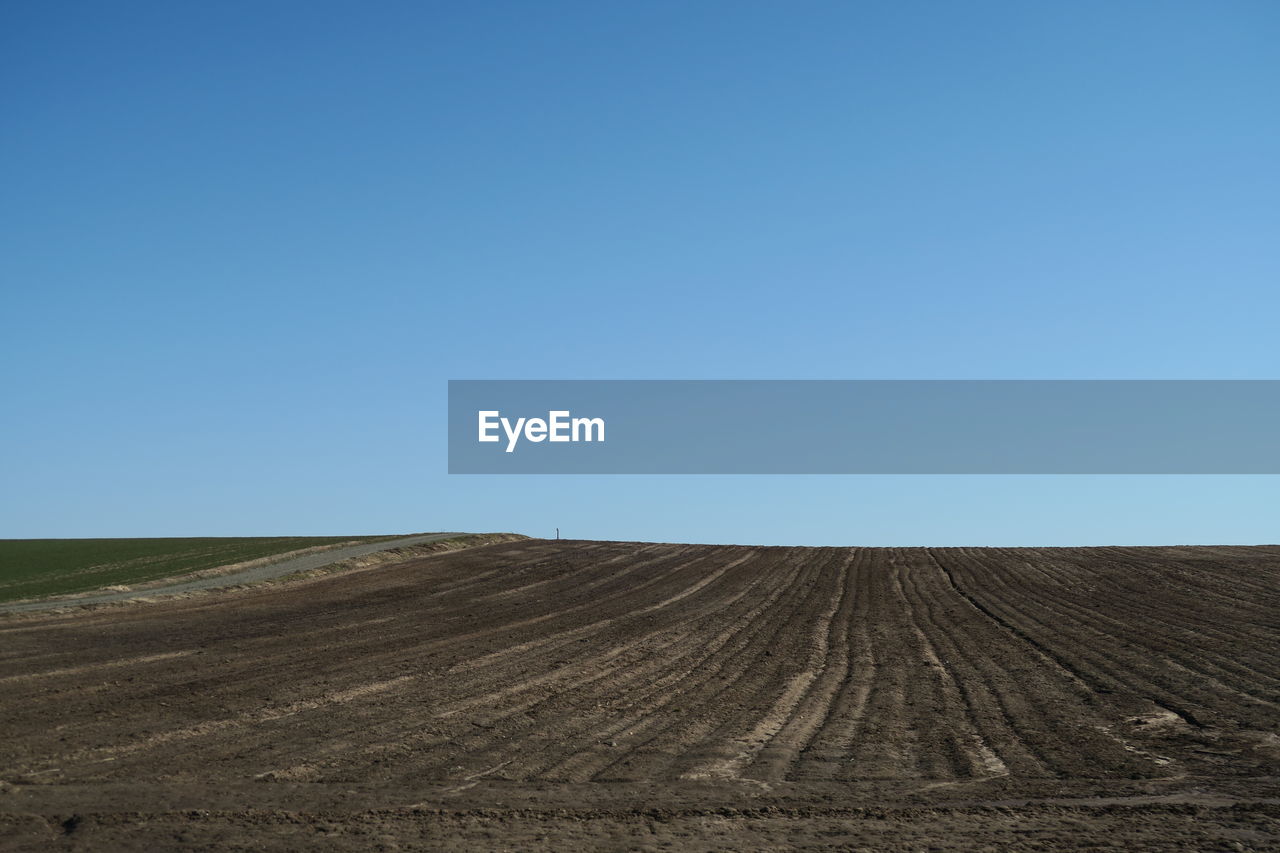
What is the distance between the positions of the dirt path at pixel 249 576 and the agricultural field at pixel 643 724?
1.74 m

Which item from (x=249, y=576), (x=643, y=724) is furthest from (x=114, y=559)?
(x=643, y=724)

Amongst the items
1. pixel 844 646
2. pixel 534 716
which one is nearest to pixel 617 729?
pixel 534 716

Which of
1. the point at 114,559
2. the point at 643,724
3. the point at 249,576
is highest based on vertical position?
the point at 114,559

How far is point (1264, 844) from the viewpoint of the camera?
8844 millimetres

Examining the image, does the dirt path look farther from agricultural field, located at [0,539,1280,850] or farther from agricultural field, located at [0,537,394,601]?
agricultural field, located at [0,539,1280,850]

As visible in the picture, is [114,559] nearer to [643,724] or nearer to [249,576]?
[249,576]

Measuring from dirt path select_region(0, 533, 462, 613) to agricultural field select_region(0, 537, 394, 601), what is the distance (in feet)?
4.28

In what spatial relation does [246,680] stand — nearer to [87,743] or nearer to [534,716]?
[87,743]

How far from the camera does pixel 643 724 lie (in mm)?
13789

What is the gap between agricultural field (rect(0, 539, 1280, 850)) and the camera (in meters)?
9.34

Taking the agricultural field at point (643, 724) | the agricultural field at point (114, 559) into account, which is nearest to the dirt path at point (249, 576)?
the agricultural field at point (114, 559)

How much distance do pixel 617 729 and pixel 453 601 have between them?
52.5 feet

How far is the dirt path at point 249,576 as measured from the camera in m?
26.7

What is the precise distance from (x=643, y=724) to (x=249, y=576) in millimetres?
23658
